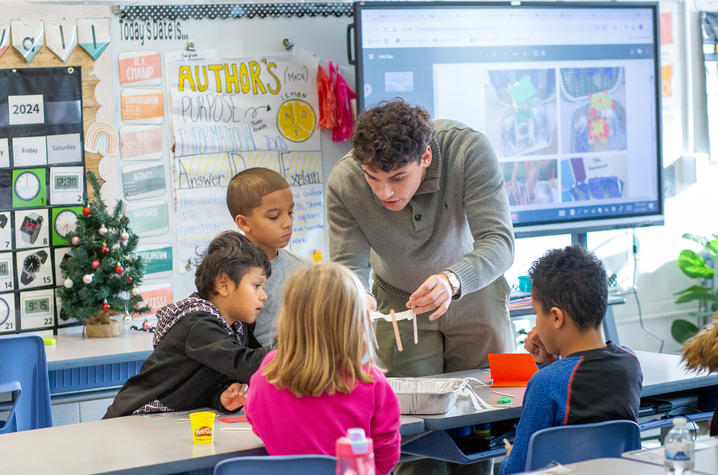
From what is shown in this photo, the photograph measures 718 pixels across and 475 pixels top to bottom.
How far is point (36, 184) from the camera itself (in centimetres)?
423

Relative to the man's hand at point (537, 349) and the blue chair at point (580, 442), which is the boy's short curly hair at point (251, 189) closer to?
the man's hand at point (537, 349)

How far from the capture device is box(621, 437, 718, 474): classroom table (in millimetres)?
1685

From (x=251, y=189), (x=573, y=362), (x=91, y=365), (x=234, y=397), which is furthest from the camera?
(x=91, y=365)

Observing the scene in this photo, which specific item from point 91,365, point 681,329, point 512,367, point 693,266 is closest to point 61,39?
point 91,365

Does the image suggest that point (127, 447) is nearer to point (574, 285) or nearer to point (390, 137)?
point (390, 137)

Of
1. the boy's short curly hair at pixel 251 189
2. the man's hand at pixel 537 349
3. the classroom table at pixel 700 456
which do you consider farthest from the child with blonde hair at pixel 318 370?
the boy's short curly hair at pixel 251 189

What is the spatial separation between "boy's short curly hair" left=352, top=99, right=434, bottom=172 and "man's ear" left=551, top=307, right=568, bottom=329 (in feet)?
1.79

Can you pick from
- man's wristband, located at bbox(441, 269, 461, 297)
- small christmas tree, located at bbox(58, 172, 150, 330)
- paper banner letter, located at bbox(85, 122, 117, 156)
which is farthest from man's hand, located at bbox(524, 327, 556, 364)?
paper banner letter, located at bbox(85, 122, 117, 156)

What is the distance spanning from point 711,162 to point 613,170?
3.59ft

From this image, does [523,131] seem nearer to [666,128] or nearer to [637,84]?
[637,84]

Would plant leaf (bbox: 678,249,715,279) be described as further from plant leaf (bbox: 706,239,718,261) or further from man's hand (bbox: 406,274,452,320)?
man's hand (bbox: 406,274,452,320)

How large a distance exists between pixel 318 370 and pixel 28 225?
274cm

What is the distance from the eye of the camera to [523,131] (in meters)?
5.00

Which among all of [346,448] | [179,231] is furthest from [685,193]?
[346,448]
